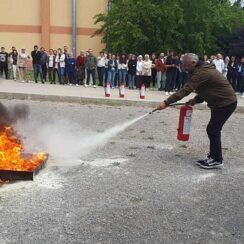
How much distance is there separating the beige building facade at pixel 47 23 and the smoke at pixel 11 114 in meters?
24.4

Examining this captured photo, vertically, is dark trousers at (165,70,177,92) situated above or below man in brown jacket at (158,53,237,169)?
below

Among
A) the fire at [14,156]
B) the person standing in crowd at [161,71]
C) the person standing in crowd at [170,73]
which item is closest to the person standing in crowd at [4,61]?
the person standing in crowd at [161,71]

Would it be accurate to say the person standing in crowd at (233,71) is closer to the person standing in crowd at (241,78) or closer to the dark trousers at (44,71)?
the person standing in crowd at (241,78)

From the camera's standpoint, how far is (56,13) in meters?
33.0

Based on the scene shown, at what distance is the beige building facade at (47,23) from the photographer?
3256 centimetres

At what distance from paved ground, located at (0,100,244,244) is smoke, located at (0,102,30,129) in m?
0.28

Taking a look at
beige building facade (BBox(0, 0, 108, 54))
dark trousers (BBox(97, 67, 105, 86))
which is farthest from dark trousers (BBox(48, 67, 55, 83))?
beige building facade (BBox(0, 0, 108, 54))

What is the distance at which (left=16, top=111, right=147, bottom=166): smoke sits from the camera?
26.5 feet

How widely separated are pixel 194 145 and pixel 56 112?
5.03 m

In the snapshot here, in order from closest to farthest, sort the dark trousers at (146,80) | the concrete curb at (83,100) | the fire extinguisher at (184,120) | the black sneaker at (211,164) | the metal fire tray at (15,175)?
the metal fire tray at (15,175), the black sneaker at (211,164), the fire extinguisher at (184,120), the concrete curb at (83,100), the dark trousers at (146,80)

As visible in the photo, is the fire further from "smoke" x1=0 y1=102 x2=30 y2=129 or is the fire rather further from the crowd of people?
the crowd of people

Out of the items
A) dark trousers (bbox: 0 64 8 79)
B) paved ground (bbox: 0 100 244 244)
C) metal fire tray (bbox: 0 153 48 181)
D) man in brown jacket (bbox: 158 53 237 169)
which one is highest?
man in brown jacket (bbox: 158 53 237 169)

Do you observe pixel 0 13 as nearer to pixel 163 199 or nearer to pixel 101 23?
pixel 101 23

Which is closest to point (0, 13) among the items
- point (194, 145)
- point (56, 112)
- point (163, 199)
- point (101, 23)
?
point (101, 23)
